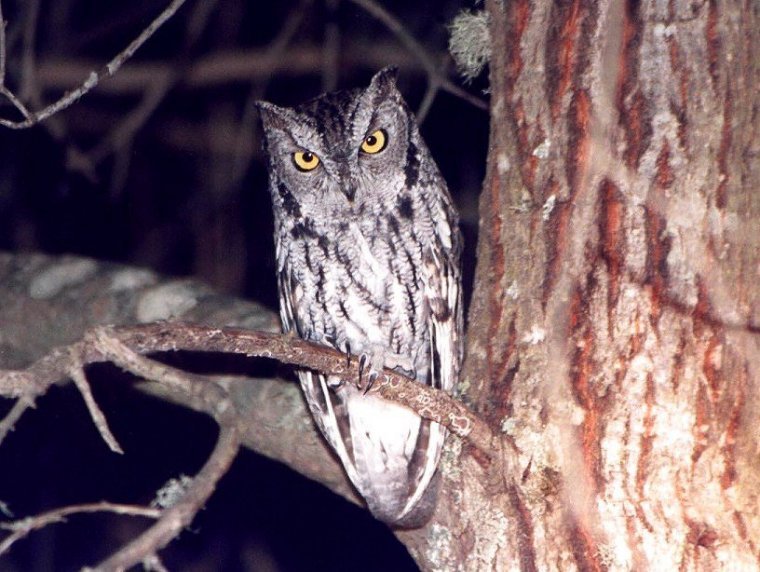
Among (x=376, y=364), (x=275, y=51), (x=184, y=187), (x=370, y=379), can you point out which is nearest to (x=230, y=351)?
(x=370, y=379)

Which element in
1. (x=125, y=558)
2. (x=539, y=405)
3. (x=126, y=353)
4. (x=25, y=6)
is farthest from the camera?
(x=25, y=6)

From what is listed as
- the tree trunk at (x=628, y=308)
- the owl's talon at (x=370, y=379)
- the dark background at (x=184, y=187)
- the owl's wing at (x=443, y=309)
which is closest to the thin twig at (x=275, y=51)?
the dark background at (x=184, y=187)

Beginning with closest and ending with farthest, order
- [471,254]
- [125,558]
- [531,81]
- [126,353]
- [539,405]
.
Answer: [125,558] < [126,353] < [539,405] < [531,81] < [471,254]

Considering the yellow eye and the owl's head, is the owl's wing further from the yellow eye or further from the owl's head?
the yellow eye

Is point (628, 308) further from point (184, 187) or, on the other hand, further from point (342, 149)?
point (184, 187)

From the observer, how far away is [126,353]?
1404 millimetres

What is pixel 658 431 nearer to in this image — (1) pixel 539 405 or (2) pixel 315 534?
(1) pixel 539 405

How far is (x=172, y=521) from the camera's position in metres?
1.32

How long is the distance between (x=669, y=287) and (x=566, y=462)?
14.5 inches

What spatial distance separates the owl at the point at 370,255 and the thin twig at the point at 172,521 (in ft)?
2.23

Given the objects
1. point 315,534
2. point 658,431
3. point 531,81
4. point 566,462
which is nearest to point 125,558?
point 566,462

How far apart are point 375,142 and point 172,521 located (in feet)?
4.06

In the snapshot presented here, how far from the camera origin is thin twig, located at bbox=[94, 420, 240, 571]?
49.3 inches

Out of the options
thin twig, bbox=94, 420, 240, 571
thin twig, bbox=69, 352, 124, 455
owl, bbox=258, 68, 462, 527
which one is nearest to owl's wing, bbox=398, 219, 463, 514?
owl, bbox=258, 68, 462, 527
